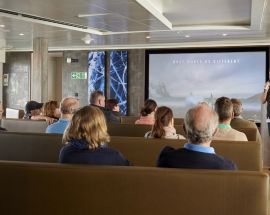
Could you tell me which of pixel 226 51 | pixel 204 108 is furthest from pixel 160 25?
pixel 204 108

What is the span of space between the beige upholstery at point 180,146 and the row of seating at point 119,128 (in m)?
1.02

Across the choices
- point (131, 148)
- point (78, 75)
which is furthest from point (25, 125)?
point (78, 75)

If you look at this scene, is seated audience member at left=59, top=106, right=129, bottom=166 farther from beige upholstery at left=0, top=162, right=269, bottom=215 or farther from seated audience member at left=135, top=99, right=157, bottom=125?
seated audience member at left=135, top=99, right=157, bottom=125

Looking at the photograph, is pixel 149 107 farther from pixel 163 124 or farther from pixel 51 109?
pixel 163 124

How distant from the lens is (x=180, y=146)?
374cm

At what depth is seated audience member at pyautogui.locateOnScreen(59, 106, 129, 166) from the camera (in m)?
2.54

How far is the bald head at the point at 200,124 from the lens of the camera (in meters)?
2.38

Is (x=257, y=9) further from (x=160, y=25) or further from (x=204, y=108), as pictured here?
(x=204, y=108)

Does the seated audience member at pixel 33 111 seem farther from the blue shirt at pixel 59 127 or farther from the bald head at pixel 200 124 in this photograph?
the bald head at pixel 200 124

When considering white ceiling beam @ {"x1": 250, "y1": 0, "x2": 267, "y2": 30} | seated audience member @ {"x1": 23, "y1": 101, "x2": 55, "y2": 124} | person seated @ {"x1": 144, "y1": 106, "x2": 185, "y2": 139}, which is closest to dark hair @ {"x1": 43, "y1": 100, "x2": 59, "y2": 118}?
seated audience member @ {"x1": 23, "y1": 101, "x2": 55, "y2": 124}

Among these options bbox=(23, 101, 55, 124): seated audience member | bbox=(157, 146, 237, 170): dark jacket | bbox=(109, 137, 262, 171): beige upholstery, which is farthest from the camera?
bbox=(23, 101, 55, 124): seated audience member

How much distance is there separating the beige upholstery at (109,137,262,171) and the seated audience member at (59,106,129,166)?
123 cm

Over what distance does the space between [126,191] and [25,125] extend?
3920mm

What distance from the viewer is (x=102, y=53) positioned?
1288cm
